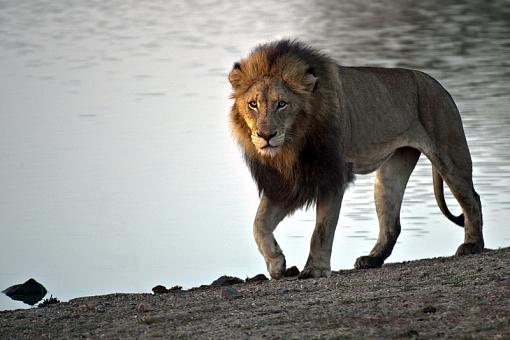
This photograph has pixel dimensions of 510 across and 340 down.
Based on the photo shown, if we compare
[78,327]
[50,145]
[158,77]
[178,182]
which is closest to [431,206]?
[178,182]

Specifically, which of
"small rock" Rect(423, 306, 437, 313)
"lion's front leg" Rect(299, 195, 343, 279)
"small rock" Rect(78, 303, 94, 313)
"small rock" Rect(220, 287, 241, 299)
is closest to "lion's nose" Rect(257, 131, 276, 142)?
"lion's front leg" Rect(299, 195, 343, 279)

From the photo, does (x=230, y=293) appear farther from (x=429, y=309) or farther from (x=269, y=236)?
(x=429, y=309)

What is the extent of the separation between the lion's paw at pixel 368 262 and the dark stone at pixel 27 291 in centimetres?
188

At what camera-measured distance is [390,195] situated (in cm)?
947

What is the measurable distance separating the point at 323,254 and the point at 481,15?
18.4 meters

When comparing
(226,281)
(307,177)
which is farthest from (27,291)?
(307,177)

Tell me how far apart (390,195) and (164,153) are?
4086 millimetres

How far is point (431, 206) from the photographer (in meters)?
11.3

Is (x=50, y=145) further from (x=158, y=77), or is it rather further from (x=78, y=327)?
(x=78, y=327)

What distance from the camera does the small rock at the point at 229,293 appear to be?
756cm

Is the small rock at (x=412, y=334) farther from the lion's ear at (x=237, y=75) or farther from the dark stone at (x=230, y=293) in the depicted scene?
the lion's ear at (x=237, y=75)

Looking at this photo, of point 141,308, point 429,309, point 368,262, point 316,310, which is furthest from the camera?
point 368,262

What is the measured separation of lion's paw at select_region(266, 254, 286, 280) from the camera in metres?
8.44

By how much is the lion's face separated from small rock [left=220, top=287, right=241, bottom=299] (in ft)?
2.98
